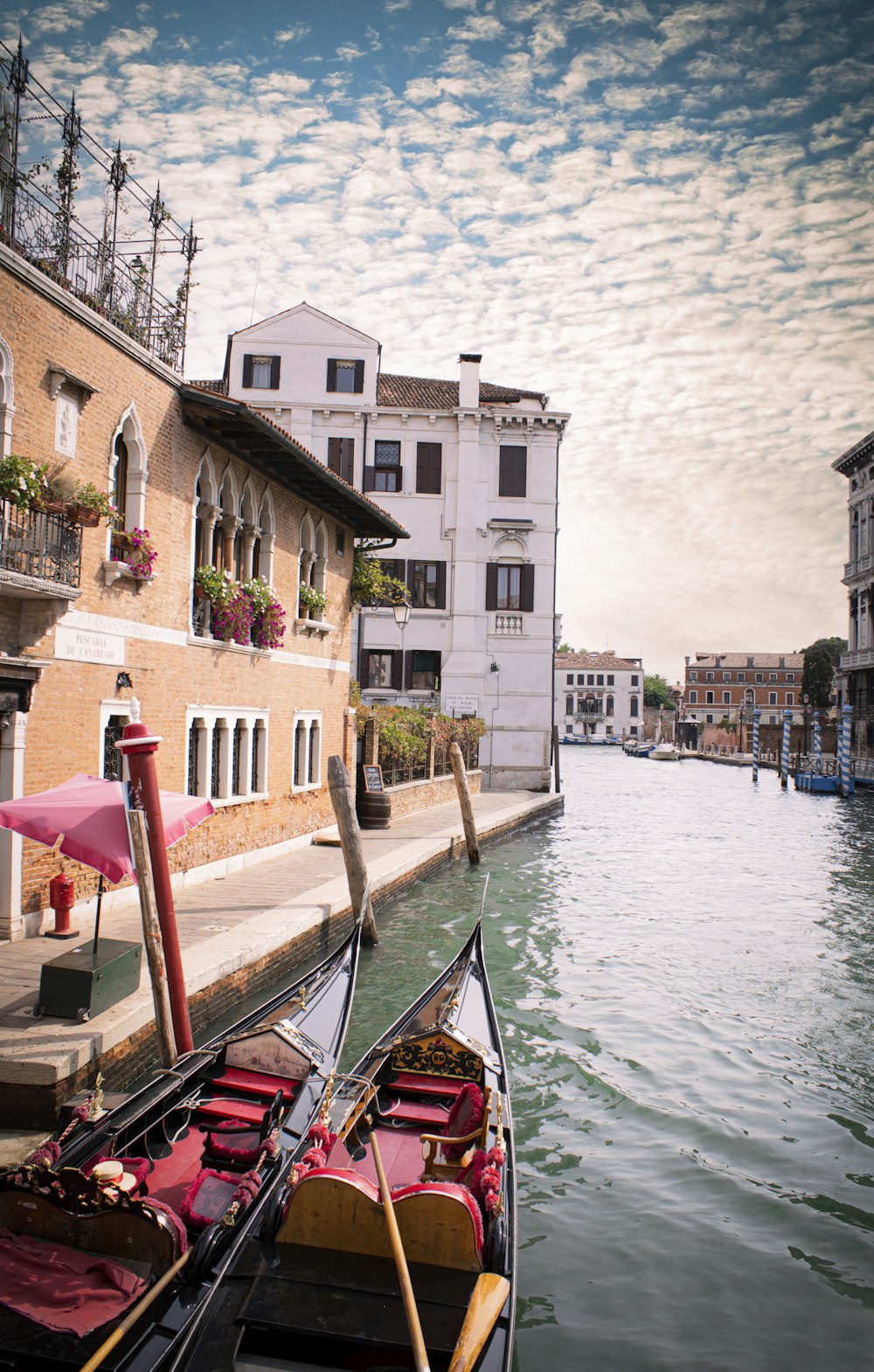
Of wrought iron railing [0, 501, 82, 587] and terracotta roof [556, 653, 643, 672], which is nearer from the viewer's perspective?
wrought iron railing [0, 501, 82, 587]

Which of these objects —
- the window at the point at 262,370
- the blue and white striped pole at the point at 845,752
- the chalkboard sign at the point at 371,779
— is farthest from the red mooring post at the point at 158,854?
the blue and white striped pole at the point at 845,752

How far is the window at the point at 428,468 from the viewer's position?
2627cm

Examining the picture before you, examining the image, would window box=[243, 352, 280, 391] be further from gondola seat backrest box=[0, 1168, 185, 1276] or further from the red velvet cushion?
gondola seat backrest box=[0, 1168, 185, 1276]

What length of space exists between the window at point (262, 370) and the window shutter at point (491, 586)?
24.6 ft

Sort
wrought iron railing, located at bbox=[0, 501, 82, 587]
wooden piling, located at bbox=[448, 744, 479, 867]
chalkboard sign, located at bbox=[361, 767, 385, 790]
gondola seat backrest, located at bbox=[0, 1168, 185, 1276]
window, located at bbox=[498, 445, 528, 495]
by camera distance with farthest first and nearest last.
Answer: window, located at bbox=[498, 445, 528, 495]
chalkboard sign, located at bbox=[361, 767, 385, 790]
wooden piling, located at bbox=[448, 744, 479, 867]
wrought iron railing, located at bbox=[0, 501, 82, 587]
gondola seat backrest, located at bbox=[0, 1168, 185, 1276]

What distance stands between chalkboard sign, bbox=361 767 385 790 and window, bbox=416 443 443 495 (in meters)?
11.4

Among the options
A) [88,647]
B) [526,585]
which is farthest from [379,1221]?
[526,585]

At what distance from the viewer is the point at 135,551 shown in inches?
358

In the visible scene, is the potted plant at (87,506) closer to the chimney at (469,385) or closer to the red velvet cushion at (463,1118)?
the red velvet cushion at (463,1118)

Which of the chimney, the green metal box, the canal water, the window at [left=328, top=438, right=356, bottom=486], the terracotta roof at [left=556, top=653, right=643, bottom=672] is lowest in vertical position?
the canal water

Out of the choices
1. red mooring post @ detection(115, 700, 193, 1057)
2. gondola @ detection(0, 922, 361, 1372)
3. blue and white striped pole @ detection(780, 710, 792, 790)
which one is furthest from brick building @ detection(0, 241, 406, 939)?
blue and white striped pole @ detection(780, 710, 792, 790)

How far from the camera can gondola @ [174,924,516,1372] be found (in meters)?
3.34

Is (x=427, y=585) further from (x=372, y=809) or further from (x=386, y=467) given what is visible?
(x=372, y=809)

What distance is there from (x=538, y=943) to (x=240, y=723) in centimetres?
445
